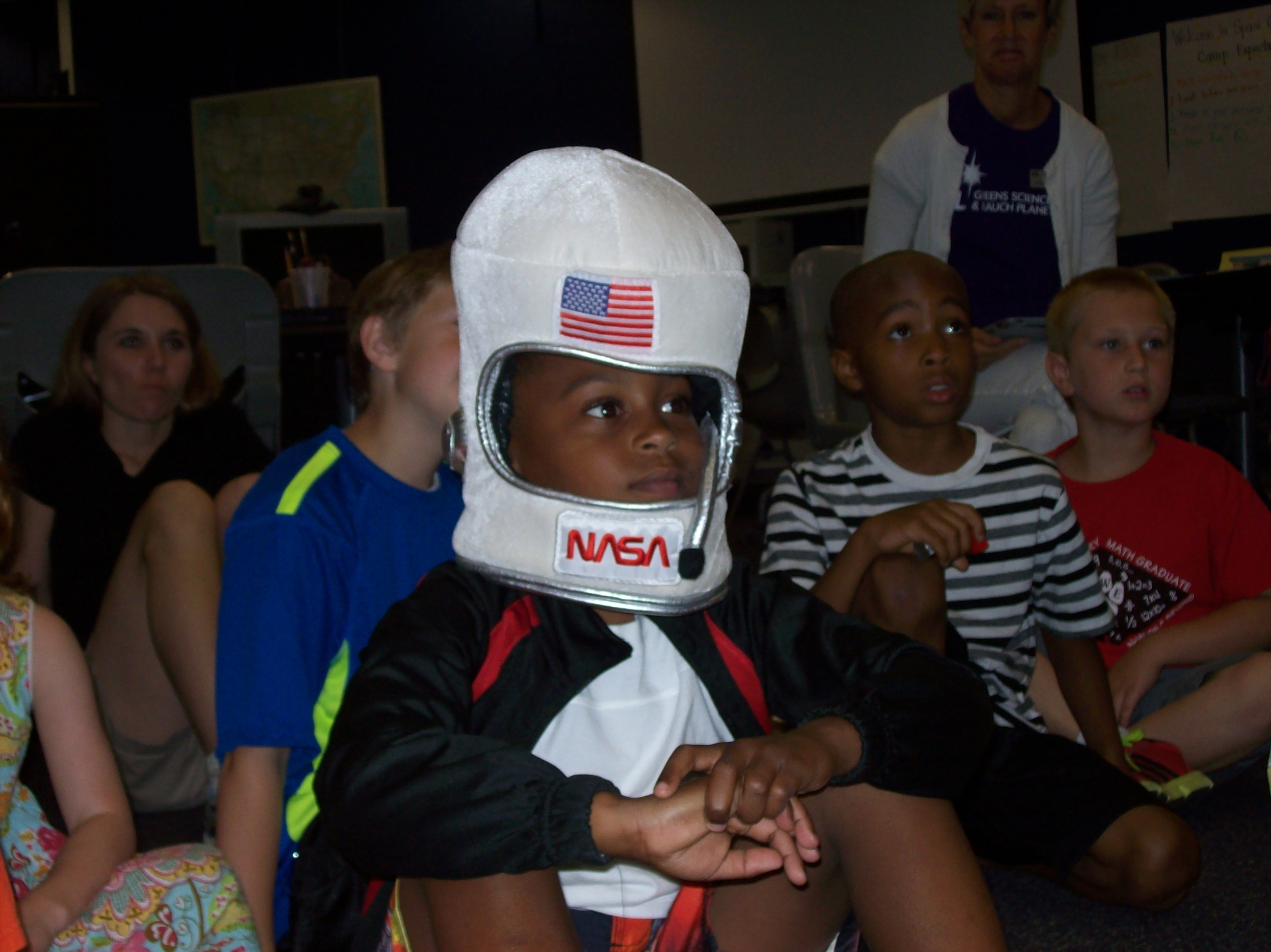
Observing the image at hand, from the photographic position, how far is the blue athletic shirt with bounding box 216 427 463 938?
1244mm

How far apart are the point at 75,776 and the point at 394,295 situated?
69 centimetres

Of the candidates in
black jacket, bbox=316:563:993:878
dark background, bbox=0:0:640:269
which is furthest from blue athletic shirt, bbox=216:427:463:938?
dark background, bbox=0:0:640:269

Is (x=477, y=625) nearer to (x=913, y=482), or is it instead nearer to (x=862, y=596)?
(x=862, y=596)

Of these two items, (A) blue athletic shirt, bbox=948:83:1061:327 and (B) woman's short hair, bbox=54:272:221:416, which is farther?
(A) blue athletic shirt, bbox=948:83:1061:327

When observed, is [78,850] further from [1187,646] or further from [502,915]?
[1187,646]

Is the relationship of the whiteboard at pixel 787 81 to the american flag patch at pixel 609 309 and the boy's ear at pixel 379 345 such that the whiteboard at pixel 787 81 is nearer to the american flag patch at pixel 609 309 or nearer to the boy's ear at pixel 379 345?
the boy's ear at pixel 379 345

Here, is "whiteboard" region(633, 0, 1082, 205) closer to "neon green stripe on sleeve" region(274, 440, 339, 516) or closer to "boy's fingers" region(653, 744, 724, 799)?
"neon green stripe on sleeve" region(274, 440, 339, 516)

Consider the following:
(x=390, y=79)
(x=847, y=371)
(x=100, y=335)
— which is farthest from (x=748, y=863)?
(x=390, y=79)

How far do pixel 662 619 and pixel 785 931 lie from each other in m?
0.30

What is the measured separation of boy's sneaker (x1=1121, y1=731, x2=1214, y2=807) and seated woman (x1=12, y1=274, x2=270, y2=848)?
4.48 ft

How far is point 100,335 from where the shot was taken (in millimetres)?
2219

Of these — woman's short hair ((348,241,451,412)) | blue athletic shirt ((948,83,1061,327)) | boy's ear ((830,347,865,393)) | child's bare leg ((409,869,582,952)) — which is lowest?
child's bare leg ((409,869,582,952))

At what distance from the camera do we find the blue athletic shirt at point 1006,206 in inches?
100

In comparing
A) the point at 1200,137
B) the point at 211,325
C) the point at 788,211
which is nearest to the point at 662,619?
the point at 211,325
